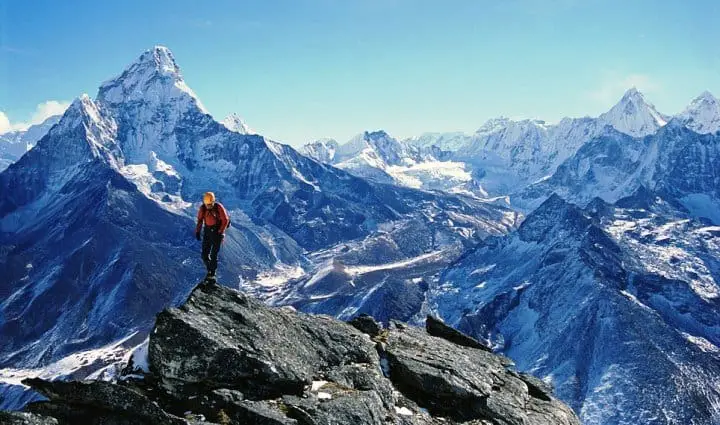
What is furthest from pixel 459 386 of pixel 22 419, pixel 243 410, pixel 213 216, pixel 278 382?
pixel 22 419

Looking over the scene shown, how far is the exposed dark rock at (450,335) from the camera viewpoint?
154 ft

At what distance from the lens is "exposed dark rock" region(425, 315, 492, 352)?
47031 mm

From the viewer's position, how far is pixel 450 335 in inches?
1875

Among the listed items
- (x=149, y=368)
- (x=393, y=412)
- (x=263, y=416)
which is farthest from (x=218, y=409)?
(x=393, y=412)

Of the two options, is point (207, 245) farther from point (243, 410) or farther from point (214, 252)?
point (243, 410)

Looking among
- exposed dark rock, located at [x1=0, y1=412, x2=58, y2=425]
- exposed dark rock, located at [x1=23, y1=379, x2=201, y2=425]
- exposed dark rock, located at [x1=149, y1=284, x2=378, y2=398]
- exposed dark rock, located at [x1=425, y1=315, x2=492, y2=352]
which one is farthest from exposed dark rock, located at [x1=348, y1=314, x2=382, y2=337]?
exposed dark rock, located at [x1=0, y1=412, x2=58, y2=425]

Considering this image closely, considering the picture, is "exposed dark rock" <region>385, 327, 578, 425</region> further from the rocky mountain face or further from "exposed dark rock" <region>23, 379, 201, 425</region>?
"exposed dark rock" <region>23, 379, 201, 425</region>

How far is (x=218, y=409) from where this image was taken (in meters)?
26.1

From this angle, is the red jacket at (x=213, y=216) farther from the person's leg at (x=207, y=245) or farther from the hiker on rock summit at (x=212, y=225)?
the person's leg at (x=207, y=245)

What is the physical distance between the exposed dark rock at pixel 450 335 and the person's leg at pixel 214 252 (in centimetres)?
1965

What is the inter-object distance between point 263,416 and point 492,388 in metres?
16.5

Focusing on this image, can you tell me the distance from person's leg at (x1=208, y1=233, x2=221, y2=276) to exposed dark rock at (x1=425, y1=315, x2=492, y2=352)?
1965 cm

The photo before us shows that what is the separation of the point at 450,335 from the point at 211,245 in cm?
2155

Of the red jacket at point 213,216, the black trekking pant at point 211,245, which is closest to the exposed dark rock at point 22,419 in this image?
Answer: the black trekking pant at point 211,245
